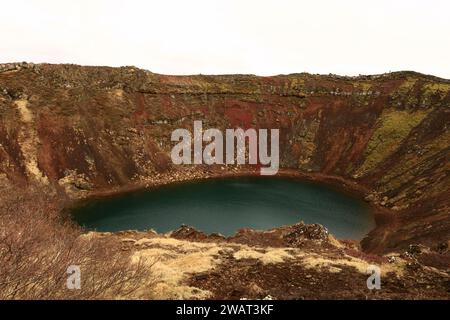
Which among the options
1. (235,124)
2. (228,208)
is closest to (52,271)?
(228,208)

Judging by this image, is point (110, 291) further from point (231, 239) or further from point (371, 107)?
point (371, 107)

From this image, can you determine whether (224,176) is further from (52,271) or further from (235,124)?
(52,271)

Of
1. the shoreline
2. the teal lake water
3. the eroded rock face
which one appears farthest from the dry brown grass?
the shoreline

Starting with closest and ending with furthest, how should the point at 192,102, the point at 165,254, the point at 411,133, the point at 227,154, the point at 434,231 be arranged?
the point at 165,254 < the point at 434,231 < the point at 411,133 < the point at 227,154 < the point at 192,102

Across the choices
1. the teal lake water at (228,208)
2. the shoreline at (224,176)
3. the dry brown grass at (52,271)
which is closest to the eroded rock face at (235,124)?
the shoreline at (224,176)

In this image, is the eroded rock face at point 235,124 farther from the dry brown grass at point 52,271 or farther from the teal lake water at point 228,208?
the dry brown grass at point 52,271

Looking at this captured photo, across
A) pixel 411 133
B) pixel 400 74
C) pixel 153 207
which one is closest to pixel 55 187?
pixel 153 207

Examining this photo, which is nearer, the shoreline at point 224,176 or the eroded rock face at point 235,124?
the shoreline at point 224,176
